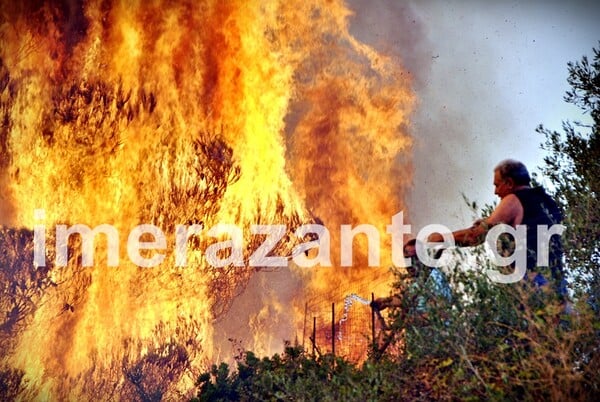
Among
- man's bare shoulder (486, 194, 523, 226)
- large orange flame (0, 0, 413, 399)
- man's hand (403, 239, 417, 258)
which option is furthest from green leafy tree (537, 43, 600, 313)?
large orange flame (0, 0, 413, 399)

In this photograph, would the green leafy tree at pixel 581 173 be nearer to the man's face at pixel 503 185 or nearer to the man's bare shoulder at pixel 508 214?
the man's face at pixel 503 185

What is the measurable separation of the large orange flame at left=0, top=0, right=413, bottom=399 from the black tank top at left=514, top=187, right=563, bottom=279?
654 cm

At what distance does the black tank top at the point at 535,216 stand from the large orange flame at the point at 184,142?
654 cm

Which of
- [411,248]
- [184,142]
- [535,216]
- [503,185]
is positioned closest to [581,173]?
[503,185]

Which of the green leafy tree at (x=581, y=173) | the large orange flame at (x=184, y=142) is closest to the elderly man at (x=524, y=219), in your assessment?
the green leafy tree at (x=581, y=173)

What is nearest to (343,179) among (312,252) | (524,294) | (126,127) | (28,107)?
(312,252)

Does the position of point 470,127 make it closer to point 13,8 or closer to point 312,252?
point 312,252

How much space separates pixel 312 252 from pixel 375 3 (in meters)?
4.34

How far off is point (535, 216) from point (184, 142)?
794 cm

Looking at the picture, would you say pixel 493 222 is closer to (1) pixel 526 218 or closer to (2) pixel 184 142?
(1) pixel 526 218

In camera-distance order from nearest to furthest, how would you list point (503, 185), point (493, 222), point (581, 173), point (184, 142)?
point (493, 222) < point (503, 185) < point (581, 173) < point (184, 142)

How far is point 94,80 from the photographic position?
1221 centimetres

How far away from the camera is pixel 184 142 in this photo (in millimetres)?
12211

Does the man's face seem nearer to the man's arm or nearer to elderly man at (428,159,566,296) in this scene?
elderly man at (428,159,566,296)
